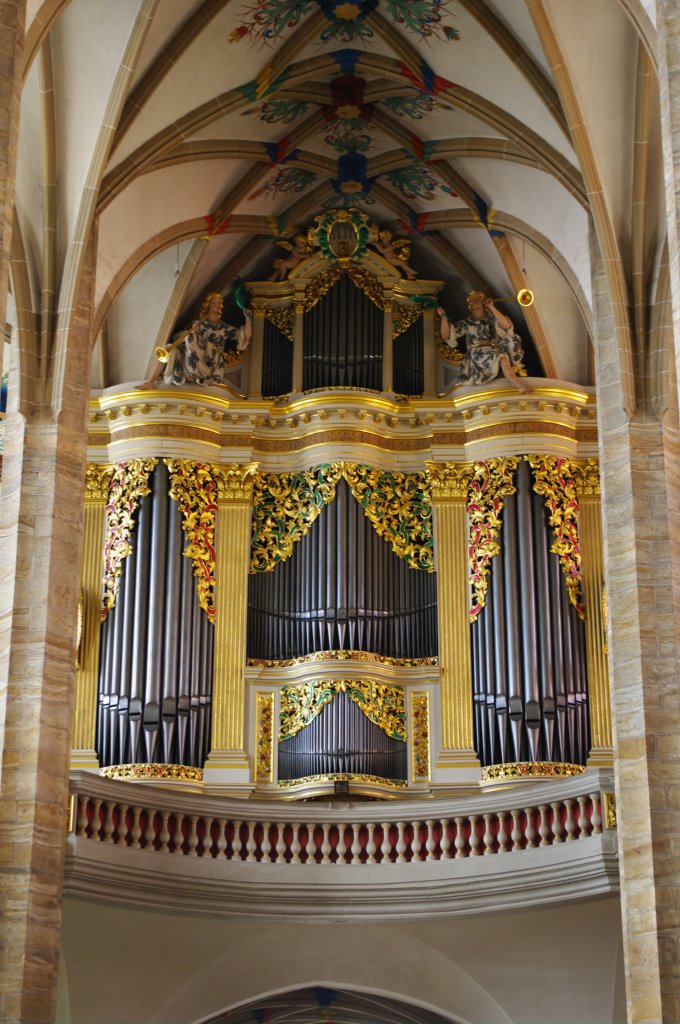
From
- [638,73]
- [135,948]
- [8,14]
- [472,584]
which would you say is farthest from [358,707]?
[8,14]

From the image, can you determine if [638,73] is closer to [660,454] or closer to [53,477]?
[660,454]

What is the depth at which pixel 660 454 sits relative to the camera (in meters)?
16.5

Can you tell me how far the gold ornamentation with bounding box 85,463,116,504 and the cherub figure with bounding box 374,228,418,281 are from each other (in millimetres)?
4219

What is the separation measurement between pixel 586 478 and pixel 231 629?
434 centimetres

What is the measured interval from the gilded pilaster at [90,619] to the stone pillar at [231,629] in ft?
4.16

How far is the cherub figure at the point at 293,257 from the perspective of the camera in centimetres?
2197

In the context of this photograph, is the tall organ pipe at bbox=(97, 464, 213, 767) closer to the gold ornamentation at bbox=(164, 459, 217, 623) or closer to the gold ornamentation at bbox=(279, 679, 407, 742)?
the gold ornamentation at bbox=(164, 459, 217, 623)

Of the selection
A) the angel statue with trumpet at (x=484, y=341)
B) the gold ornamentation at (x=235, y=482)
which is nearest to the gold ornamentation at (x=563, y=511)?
the angel statue with trumpet at (x=484, y=341)

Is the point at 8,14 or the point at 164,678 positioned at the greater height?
the point at 8,14

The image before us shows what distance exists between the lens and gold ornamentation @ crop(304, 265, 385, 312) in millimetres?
21734

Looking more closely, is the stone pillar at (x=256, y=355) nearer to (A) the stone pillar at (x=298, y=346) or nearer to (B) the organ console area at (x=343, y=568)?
(B) the organ console area at (x=343, y=568)

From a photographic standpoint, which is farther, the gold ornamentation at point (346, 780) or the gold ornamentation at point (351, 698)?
the gold ornamentation at point (351, 698)

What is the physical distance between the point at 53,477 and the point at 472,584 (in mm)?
5487

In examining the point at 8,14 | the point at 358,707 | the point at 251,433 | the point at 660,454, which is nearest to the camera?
the point at 8,14
